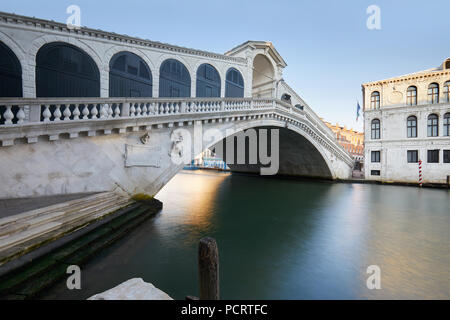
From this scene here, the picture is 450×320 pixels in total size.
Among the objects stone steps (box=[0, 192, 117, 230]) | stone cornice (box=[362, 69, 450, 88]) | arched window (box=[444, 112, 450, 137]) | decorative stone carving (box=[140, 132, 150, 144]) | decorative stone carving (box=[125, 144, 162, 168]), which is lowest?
stone steps (box=[0, 192, 117, 230])

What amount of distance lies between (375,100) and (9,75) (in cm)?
2235

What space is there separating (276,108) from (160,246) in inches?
411

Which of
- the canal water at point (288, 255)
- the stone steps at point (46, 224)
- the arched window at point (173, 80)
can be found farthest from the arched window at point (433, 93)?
the stone steps at point (46, 224)

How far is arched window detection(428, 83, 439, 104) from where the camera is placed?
15500mm

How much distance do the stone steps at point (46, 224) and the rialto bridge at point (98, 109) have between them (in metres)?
1.14

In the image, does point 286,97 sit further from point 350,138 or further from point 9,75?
point 350,138

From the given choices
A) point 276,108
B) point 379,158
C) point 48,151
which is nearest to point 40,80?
point 48,151

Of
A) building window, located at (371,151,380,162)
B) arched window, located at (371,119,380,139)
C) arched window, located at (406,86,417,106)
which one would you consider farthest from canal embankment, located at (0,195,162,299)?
arched window, located at (406,86,417,106)

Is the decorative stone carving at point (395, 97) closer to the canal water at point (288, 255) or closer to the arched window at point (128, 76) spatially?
the canal water at point (288, 255)

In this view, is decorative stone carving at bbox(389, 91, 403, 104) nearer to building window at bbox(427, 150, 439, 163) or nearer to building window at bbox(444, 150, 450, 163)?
building window at bbox(427, 150, 439, 163)

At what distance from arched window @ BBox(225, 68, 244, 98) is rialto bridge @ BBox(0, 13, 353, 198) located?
0.22 meters

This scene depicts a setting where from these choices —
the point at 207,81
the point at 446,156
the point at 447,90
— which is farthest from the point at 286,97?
the point at 446,156
